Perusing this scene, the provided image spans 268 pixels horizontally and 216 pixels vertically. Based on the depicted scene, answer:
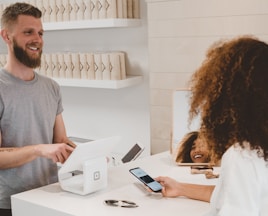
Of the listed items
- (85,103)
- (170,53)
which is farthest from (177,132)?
(85,103)

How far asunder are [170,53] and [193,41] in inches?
6.8

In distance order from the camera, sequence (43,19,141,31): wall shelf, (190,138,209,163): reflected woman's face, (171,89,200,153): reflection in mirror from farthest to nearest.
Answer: (43,19,141,31): wall shelf < (171,89,200,153): reflection in mirror < (190,138,209,163): reflected woman's face

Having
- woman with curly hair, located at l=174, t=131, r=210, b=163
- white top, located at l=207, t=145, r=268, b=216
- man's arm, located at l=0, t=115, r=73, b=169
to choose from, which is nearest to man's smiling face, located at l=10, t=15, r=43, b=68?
man's arm, located at l=0, t=115, r=73, b=169

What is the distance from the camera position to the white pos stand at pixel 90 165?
1.75m

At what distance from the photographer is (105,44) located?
3438 mm

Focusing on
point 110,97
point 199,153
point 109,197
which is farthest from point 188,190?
point 110,97

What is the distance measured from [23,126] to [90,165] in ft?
1.41

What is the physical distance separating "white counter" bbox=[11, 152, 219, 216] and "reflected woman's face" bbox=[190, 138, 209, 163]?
180 mm

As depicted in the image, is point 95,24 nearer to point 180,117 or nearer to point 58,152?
point 180,117

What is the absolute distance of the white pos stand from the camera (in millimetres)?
Result: 1749

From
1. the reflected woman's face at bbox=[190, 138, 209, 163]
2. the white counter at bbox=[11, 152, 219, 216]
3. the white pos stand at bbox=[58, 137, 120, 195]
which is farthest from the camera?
the reflected woman's face at bbox=[190, 138, 209, 163]

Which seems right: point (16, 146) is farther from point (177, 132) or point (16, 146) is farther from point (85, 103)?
point (85, 103)

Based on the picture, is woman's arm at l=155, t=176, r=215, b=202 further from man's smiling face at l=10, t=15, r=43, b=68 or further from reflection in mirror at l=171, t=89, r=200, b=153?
man's smiling face at l=10, t=15, r=43, b=68

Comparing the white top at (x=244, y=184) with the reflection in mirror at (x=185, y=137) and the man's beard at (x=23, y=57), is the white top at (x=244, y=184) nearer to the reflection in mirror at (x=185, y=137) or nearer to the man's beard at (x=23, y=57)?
the reflection in mirror at (x=185, y=137)
